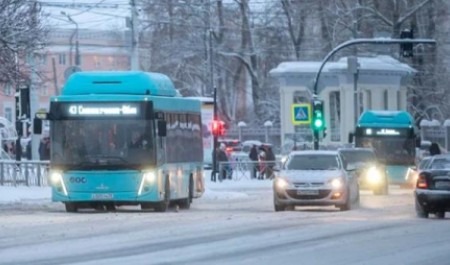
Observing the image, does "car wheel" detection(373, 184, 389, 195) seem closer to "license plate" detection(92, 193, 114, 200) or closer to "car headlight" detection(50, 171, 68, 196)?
"license plate" detection(92, 193, 114, 200)

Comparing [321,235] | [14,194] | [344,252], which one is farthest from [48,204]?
[344,252]

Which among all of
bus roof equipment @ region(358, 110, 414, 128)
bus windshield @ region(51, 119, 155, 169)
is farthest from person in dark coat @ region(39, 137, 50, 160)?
bus windshield @ region(51, 119, 155, 169)

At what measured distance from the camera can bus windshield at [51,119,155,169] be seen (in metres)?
32.0

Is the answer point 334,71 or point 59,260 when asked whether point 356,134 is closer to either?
point 334,71

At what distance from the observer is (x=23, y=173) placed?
148 feet

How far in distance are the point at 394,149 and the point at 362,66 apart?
19.6m

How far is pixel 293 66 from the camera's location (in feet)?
249

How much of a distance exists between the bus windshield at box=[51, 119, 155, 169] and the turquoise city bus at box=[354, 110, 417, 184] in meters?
23.2

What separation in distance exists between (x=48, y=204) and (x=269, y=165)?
23.6 m

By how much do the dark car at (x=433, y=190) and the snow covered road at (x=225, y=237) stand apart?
0.44 metres

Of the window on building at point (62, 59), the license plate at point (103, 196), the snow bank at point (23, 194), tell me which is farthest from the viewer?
the window on building at point (62, 59)

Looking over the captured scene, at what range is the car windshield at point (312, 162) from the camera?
34.0m

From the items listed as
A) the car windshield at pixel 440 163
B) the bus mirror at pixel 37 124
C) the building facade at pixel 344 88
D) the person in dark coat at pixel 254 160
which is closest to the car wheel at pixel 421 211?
the car windshield at pixel 440 163

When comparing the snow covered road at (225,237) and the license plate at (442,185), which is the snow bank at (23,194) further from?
the license plate at (442,185)
